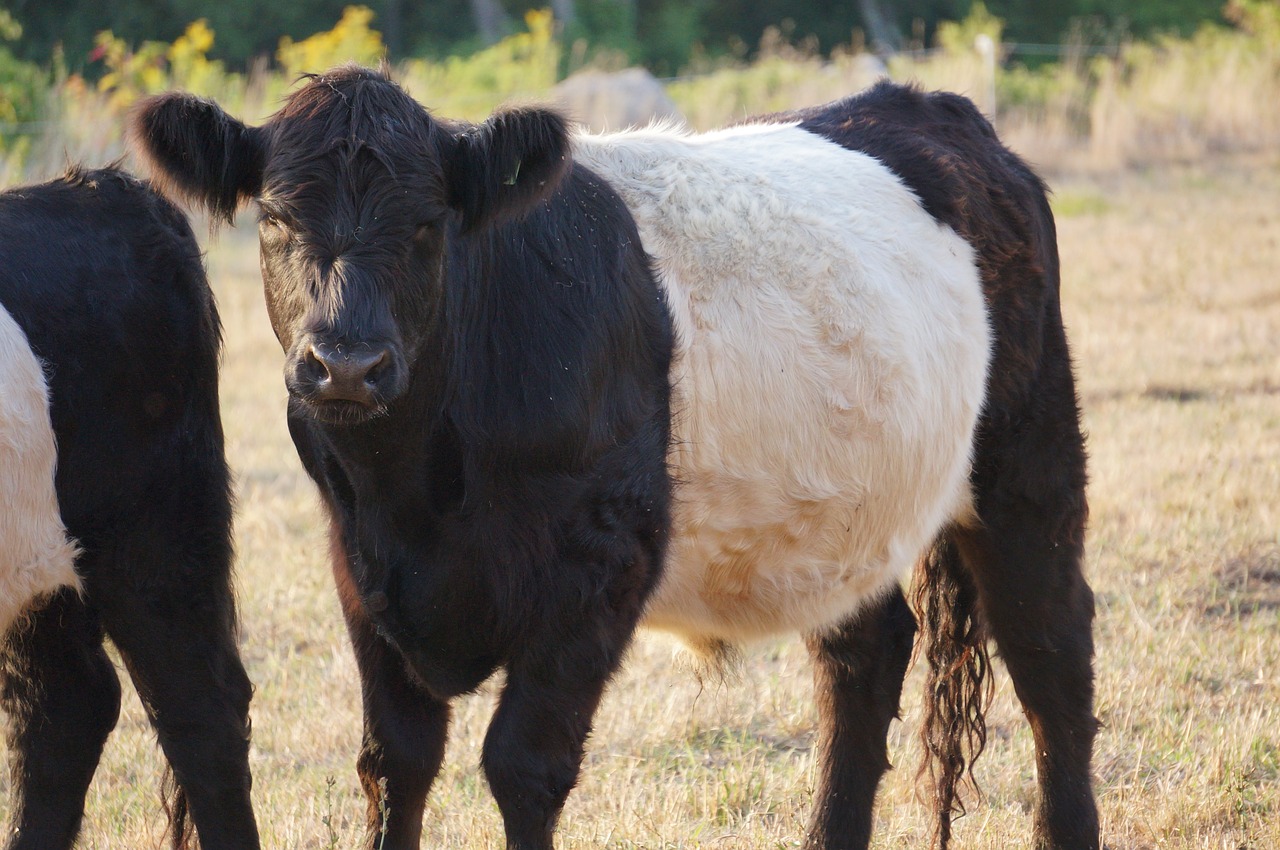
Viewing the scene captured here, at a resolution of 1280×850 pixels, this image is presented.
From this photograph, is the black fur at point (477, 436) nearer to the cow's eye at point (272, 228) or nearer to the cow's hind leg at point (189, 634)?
the cow's eye at point (272, 228)

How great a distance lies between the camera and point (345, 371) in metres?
2.49

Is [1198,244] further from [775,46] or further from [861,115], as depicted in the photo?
[775,46]

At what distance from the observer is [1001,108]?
1898 centimetres

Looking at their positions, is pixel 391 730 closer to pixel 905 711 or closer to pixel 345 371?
pixel 345 371

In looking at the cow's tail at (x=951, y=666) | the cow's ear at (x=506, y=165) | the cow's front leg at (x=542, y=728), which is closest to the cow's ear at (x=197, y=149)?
the cow's ear at (x=506, y=165)

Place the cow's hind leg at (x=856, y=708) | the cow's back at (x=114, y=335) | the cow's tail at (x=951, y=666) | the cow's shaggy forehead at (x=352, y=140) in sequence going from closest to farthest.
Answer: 1. the cow's shaggy forehead at (x=352, y=140)
2. the cow's back at (x=114, y=335)
3. the cow's hind leg at (x=856, y=708)
4. the cow's tail at (x=951, y=666)

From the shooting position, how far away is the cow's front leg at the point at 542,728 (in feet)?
9.48

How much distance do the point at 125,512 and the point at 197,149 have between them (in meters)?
0.95

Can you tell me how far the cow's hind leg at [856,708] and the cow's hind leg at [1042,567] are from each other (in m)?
0.31

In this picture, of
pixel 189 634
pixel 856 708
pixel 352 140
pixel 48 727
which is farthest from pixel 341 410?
pixel 856 708

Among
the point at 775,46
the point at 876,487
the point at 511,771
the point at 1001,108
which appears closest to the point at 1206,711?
the point at 876,487

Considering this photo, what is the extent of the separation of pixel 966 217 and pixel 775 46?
101 feet

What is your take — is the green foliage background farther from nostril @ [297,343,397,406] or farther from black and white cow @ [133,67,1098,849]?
nostril @ [297,343,397,406]

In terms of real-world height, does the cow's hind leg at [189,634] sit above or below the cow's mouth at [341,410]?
below
